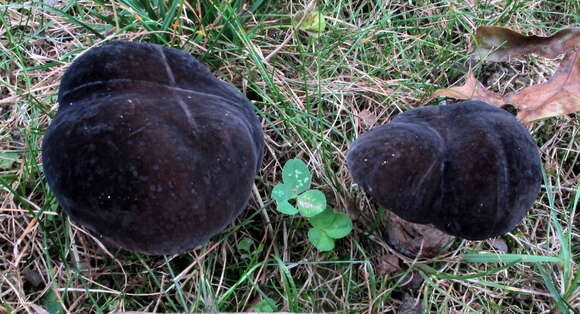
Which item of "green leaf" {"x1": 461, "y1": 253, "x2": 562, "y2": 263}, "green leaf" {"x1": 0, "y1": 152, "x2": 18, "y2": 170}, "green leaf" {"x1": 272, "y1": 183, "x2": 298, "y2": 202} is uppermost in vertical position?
"green leaf" {"x1": 272, "y1": 183, "x2": 298, "y2": 202}

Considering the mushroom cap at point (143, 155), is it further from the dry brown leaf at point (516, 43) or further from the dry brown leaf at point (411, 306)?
the dry brown leaf at point (516, 43)

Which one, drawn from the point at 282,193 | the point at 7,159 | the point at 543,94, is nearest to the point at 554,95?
the point at 543,94

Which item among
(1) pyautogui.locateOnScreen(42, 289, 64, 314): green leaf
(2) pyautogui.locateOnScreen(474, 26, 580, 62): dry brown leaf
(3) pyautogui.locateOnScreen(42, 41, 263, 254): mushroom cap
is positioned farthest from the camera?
(2) pyautogui.locateOnScreen(474, 26, 580, 62): dry brown leaf

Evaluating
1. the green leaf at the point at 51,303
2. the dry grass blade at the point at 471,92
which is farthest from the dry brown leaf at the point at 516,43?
the green leaf at the point at 51,303

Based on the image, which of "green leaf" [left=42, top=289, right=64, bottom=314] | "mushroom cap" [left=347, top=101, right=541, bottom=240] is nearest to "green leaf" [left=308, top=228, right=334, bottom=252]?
"mushroom cap" [left=347, top=101, right=541, bottom=240]

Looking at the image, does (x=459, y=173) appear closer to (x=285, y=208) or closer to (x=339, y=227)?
(x=339, y=227)

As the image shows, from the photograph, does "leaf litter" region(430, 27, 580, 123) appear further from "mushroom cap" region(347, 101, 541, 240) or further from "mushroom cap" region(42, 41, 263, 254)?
"mushroom cap" region(42, 41, 263, 254)

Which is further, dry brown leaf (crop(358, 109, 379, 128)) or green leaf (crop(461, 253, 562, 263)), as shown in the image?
dry brown leaf (crop(358, 109, 379, 128))

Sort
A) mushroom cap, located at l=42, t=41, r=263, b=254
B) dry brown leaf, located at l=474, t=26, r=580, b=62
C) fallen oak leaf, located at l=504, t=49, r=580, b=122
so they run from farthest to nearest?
1. dry brown leaf, located at l=474, t=26, r=580, b=62
2. fallen oak leaf, located at l=504, t=49, r=580, b=122
3. mushroom cap, located at l=42, t=41, r=263, b=254
